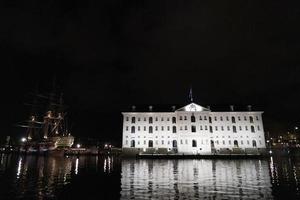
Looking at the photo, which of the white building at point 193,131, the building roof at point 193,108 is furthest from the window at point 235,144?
the building roof at point 193,108

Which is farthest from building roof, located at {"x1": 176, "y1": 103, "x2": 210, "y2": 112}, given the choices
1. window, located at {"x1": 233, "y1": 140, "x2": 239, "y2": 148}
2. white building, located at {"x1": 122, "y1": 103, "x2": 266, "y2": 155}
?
window, located at {"x1": 233, "y1": 140, "x2": 239, "y2": 148}

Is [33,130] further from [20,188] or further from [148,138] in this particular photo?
[20,188]

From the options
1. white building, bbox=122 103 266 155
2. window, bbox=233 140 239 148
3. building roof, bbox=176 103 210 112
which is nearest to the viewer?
white building, bbox=122 103 266 155

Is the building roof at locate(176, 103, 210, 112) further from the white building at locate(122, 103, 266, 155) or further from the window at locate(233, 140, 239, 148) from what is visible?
the window at locate(233, 140, 239, 148)

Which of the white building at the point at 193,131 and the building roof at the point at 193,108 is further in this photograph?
the building roof at the point at 193,108

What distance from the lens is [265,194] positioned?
15.4m

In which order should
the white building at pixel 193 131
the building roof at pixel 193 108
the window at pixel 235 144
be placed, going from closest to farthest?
the white building at pixel 193 131 < the window at pixel 235 144 < the building roof at pixel 193 108

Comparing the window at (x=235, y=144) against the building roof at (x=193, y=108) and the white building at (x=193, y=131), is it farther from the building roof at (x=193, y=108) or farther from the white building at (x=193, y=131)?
the building roof at (x=193, y=108)

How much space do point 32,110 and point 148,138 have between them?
250ft

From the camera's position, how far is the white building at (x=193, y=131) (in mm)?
71062

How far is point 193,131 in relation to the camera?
72.7 metres

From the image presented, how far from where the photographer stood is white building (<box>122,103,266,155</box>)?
71.1 m

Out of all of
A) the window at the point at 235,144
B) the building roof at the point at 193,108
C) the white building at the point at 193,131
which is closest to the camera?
the white building at the point at 193,131

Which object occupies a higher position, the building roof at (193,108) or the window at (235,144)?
the building roof at (193,108)
